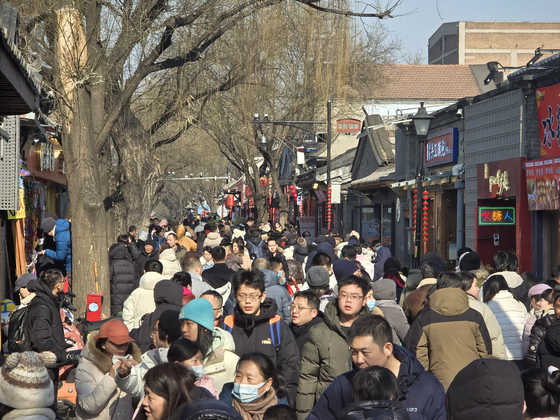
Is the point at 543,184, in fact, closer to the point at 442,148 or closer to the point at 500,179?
the point at 500,179

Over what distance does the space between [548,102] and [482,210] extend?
3452 millimetres

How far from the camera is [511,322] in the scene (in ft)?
22.7

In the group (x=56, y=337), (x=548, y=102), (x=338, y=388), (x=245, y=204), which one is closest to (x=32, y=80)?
(x=56, y=337)

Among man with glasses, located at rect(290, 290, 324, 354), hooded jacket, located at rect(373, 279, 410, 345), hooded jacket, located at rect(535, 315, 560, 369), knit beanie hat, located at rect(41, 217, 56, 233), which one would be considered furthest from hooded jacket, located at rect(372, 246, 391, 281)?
hooded jacket, located at rect(535, 315, 560, 369)

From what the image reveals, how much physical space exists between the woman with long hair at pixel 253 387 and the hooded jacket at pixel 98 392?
2.80ft

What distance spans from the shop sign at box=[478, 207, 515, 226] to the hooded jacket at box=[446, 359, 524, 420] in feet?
43.1

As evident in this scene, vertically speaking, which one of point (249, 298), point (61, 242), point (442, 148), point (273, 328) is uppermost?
point (442, 148)

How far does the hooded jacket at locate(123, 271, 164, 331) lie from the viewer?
741cm

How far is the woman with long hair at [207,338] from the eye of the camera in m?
4.73

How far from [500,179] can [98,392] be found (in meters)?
13.0

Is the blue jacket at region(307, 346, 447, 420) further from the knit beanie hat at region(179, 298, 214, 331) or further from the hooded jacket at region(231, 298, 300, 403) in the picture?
the hooded jacket at region(231, 298, 300, 403)

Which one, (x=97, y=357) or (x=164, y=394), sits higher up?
(x=164, y=394)

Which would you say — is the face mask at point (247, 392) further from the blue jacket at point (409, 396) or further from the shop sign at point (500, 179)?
the shop sign at point (500, 179)

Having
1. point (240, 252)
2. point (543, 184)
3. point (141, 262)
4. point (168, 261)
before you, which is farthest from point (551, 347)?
point (543, 184)
